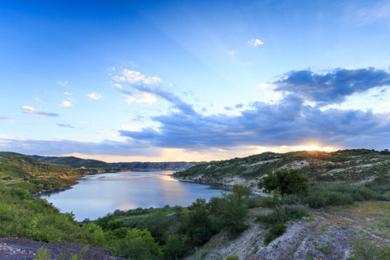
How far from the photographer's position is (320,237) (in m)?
16.3

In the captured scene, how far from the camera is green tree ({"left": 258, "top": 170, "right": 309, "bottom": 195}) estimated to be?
29420mm

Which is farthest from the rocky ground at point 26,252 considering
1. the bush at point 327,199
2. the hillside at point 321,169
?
the hillside at point 321,169

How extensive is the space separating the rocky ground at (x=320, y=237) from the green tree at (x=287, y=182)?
644 cm

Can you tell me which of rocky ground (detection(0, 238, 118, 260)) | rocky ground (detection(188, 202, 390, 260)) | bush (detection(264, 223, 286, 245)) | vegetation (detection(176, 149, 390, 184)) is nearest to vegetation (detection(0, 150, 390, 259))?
bush (detection(264, 223, 286, 245))

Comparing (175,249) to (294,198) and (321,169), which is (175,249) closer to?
(294,198)

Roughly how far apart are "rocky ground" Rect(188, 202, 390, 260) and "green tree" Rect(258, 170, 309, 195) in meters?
6.44

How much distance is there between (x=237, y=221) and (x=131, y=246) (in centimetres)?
819

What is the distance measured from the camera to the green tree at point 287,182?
96.5 ft

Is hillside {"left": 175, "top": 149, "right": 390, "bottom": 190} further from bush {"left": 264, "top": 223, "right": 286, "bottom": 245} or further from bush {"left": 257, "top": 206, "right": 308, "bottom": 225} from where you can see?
bush {"left": 264, "top": 223, "right": 286, "bottom": 245}

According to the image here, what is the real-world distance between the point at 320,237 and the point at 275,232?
2918 mm

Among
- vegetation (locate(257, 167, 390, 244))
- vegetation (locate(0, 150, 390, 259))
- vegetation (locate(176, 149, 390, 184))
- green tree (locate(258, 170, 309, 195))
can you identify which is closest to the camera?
vegetation (locate(0, 150, 390, 259))

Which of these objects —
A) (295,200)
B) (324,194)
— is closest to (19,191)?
(295,200)

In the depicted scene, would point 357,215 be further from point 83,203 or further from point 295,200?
point 83,203

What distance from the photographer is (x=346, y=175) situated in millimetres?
82062
